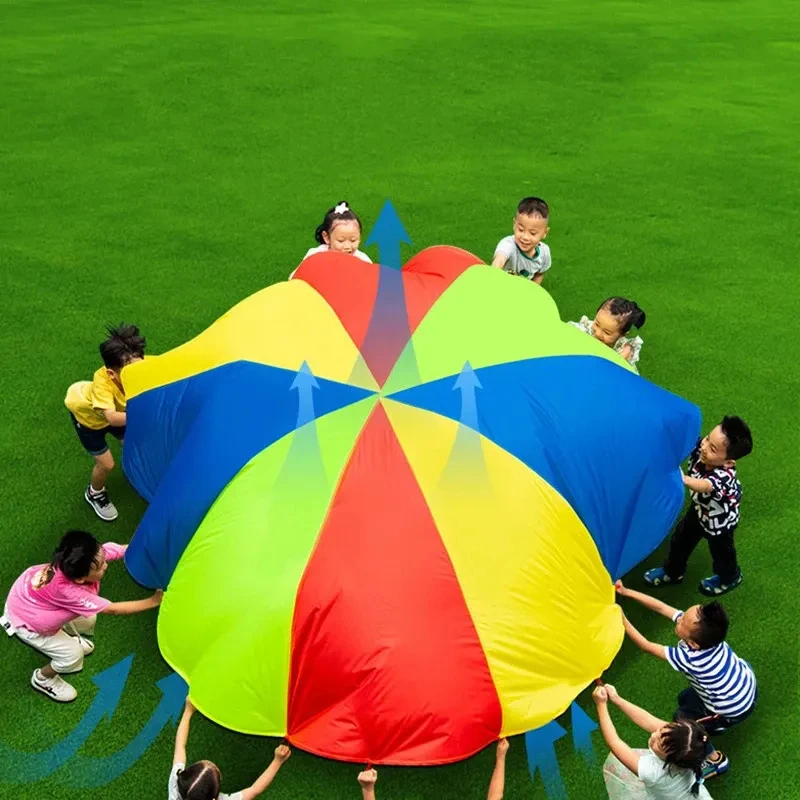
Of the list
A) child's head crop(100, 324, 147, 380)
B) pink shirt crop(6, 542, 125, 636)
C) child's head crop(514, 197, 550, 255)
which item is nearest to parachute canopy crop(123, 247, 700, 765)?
child's head crop(100, 324, 147, 380)

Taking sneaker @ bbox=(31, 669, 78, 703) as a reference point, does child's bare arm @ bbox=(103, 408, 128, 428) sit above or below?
above

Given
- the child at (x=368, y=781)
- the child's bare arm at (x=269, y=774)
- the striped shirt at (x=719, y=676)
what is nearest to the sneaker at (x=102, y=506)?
the child's bare arm at (x=269, y=774)

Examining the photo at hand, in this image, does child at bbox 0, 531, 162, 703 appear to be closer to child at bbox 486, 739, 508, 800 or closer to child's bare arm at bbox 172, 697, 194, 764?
child's bare arm at bbox 172, 697, 194, 764

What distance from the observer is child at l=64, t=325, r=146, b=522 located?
179 inches

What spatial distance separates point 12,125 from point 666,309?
6.52 metres

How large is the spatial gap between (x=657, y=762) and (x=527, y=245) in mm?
3326

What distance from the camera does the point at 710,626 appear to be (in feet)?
10.7

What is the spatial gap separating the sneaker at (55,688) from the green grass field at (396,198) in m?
0.04

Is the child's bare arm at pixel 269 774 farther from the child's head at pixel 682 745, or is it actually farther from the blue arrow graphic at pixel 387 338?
the blue arrow graphic at pixel 387 338

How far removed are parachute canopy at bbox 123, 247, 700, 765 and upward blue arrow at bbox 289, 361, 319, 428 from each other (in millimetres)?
10

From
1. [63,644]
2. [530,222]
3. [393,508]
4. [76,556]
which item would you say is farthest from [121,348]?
[530,222]

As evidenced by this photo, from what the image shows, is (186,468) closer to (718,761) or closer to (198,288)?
(718,761)

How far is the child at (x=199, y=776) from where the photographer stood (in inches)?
118

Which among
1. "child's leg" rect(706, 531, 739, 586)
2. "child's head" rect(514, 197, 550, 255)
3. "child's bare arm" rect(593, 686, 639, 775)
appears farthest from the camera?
"child's head" rect(514, 197, 550, 255)
